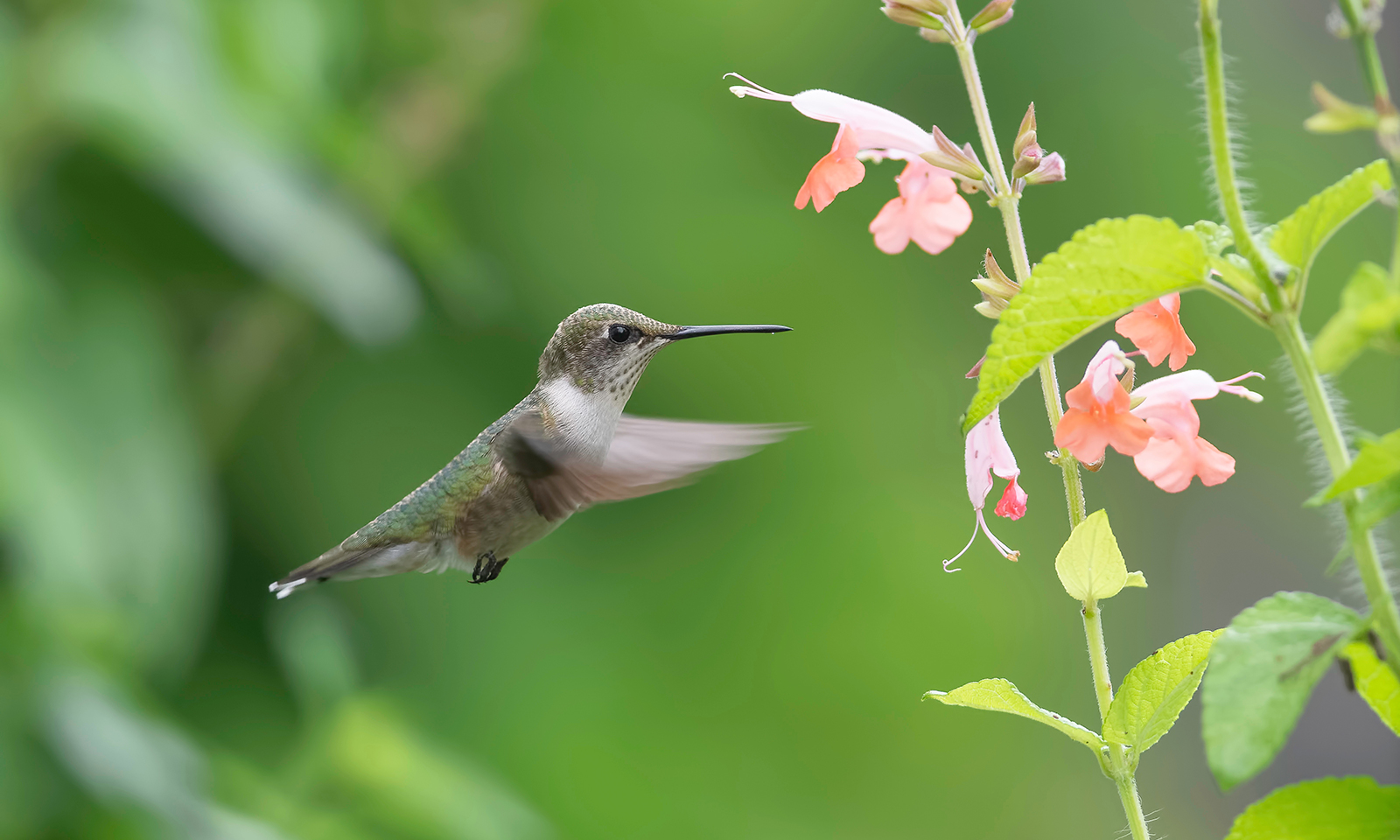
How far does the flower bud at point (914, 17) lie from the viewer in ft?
1.85

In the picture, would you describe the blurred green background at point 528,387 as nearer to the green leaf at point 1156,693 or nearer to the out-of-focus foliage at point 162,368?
the out-of-focus foliage at point 162,368

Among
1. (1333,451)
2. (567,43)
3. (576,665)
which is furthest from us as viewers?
(567,43)

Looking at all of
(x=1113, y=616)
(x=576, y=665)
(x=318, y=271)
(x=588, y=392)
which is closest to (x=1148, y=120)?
(x=1113, y=616)

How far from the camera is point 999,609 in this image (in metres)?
2.68

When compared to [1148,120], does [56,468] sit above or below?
below

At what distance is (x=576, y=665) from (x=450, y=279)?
38.2 inches

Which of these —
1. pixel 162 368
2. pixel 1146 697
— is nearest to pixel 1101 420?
pixel 1146 697

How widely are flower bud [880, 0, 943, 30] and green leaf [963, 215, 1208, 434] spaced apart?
18 centimetres

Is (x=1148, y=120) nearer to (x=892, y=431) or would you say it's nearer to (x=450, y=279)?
(x=892, y=431)

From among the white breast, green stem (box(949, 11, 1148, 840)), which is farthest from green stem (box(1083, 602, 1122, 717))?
the white breast

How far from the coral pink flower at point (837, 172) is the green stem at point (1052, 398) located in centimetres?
12

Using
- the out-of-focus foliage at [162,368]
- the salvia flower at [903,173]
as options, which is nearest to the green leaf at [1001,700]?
the salvia flower at [903,173]

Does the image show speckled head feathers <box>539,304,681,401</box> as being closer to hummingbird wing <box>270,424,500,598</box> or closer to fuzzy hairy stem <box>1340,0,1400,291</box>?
hummingbird wing <box>270,424,500,598</box>

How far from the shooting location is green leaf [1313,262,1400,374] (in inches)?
14.7
